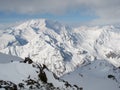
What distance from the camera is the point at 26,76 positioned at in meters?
73.2

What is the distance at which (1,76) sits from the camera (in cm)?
6738

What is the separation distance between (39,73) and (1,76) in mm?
14686

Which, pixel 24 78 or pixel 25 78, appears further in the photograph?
pixel 25 78

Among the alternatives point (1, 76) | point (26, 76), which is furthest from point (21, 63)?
point (1, 76)

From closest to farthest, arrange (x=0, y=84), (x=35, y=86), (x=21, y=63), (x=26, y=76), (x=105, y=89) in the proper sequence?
(x=0, y=84)
(x=35, y=86)
(x=26, y=76)
(x=21, y=63)
(x=105, y=89)

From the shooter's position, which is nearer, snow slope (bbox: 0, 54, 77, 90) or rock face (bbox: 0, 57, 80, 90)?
rock face (bbox: 0, 57, 80, 90)

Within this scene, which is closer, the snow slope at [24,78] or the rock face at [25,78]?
the rock face at [25,78]

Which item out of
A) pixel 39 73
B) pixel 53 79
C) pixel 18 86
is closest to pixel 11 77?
pixel 18 86

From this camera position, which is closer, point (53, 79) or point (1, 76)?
point (1, 76)

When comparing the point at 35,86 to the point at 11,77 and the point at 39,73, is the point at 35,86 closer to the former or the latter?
the point at 11,77

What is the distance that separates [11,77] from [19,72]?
23.4 ft

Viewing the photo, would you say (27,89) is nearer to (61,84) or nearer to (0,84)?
(0,84)

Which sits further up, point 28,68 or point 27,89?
point 28,68

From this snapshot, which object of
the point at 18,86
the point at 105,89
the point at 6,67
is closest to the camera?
the point at 18,86
